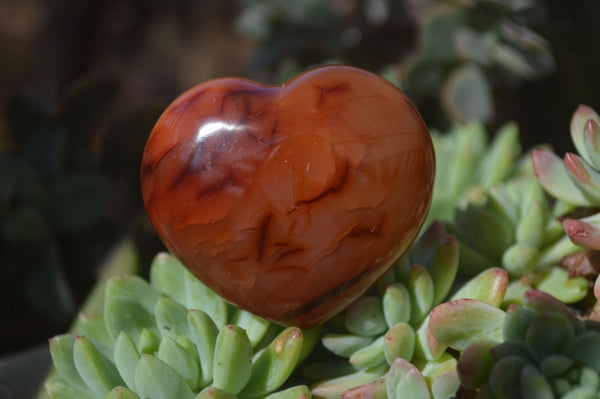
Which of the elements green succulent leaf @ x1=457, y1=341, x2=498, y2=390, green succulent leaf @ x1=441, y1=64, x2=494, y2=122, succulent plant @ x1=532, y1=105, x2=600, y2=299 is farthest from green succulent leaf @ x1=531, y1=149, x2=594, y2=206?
green succulent leaf @ x1=441, y1=64, x2=494, y2=122

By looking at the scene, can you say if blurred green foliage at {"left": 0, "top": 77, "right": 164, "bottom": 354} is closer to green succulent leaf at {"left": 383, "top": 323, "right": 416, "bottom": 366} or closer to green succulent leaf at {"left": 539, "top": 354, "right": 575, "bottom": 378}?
green succulent leaf at {"left": 383, "top": 323, "right": 416, "bottom": 366}

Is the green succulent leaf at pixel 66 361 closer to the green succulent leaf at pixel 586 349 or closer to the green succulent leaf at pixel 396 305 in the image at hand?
the green succulent leaf at pixel 396 305

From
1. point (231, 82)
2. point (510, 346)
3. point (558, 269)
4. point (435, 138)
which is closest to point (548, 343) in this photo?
point (510, 346)

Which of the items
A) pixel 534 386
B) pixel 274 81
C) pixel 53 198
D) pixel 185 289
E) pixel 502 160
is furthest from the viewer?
pixel 274 81

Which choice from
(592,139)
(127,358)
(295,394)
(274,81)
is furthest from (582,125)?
(274,81)

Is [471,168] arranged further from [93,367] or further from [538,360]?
[93,367]
